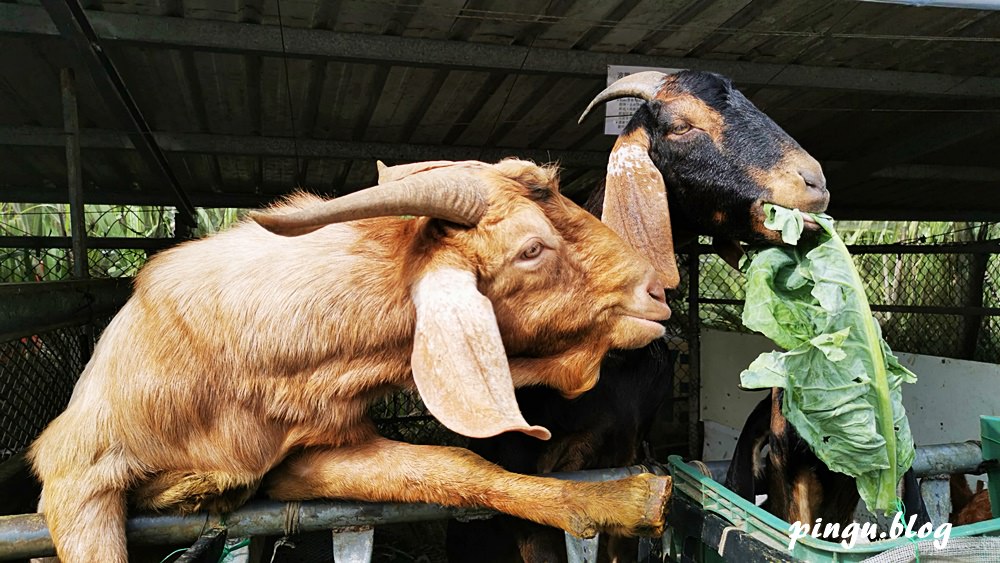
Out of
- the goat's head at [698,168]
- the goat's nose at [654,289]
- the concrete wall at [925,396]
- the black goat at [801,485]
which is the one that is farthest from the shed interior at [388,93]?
the goat's nose at [654,289]

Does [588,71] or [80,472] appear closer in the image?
[80,472]

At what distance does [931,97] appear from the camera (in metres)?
5.35

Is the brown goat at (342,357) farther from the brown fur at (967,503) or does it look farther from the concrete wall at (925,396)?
the concrete wall at (925,396)

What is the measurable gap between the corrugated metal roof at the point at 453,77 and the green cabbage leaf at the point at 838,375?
223cm

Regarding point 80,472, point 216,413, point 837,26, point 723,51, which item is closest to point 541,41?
point 723,51

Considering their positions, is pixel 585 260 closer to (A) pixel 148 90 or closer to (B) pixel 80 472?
(B) pixel 80 472

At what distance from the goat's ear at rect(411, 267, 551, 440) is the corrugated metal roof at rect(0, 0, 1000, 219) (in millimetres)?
2289

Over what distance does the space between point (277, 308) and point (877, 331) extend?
6.15ft

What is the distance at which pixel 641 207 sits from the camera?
9.77ft

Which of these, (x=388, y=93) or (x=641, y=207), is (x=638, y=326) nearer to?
(x=641, y=207)

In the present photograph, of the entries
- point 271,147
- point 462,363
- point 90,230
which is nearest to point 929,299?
point 271,147

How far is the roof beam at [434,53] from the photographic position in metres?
3.64

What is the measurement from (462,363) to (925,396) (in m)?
4.80

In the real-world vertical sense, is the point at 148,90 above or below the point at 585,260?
above
